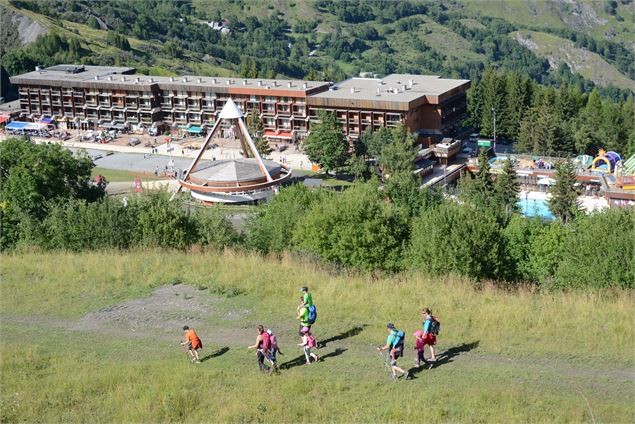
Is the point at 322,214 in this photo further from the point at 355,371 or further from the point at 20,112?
the point at 20,112

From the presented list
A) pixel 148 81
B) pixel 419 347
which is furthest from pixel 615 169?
pixel 419 347

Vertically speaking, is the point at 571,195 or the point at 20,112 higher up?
the point at 20,112

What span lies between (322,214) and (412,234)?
4651mm

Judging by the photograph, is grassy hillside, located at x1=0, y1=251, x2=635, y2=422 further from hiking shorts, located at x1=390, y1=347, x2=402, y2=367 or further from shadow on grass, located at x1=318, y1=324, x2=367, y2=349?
hiking shorts, located at x1=390, y1=347, x2=402, y2=367

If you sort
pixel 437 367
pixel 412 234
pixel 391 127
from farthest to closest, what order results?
1. pixel 391 127
2. pixel 412 234
3. pixel 437 367

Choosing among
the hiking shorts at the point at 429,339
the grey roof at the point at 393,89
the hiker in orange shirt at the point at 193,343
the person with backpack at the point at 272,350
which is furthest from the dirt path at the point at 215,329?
the grey roof at the point at 393,89

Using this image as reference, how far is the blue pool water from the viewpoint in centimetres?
7025

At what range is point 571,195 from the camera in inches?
2635

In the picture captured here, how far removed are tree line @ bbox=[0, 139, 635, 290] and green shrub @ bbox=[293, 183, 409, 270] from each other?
0.05 meters

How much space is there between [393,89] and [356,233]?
187ft

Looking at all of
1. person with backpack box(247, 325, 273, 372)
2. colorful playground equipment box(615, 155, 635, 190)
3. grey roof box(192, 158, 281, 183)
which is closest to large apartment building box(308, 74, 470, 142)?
grey roof box(192, 158, 281, 183)

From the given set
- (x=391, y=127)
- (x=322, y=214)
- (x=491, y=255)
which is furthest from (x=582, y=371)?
(x=391, y=127)

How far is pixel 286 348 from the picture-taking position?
2361 centimetres

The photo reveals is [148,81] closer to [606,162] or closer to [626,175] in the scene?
[606,162]
